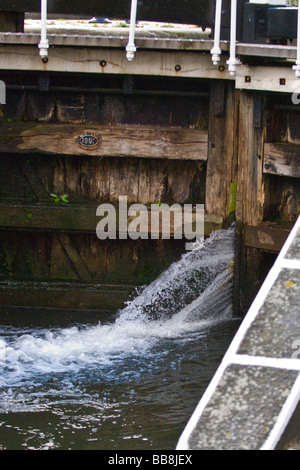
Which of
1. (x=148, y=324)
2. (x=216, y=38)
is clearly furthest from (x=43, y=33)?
(x=148, y=324)

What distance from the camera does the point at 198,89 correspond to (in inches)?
293

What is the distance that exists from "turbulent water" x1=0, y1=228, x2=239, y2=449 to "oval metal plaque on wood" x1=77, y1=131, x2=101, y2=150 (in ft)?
4.74

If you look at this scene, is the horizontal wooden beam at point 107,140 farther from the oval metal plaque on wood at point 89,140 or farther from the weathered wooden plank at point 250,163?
the weathered wooden plank at point 250,163

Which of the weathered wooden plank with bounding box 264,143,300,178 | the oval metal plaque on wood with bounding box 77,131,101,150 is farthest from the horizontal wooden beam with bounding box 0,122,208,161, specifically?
the weathered wooden plank with bounding box 264,143,300,178

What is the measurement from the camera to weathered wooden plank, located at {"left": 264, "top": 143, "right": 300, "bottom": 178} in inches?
266

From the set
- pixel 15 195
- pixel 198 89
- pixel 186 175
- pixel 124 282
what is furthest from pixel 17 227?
pixel 198 89

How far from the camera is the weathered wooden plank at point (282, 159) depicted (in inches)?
266

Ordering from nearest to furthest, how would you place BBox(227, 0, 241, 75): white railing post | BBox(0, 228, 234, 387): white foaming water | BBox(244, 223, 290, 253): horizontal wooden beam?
1. BBox(0, 228, 234, 387): white foaming water
2. BBox(227, 0, 241, 75): white railing post
3. BBox(244, 223, 290, 253): horizontal wooden beam

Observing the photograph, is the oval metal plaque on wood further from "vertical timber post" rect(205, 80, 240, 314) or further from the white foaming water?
the white foaming water

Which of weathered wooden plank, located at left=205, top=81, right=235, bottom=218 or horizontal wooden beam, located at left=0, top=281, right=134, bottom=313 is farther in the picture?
horizontal wooden beam, located at left=0, top=281, right=134, bottom=313

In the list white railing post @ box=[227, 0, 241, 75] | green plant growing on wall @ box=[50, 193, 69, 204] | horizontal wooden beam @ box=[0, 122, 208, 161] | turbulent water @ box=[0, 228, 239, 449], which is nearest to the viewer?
turbulent water @ box=[0, 228, 239, 449]

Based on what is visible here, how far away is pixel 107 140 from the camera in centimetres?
746

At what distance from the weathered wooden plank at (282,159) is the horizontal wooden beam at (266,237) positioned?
52cm
